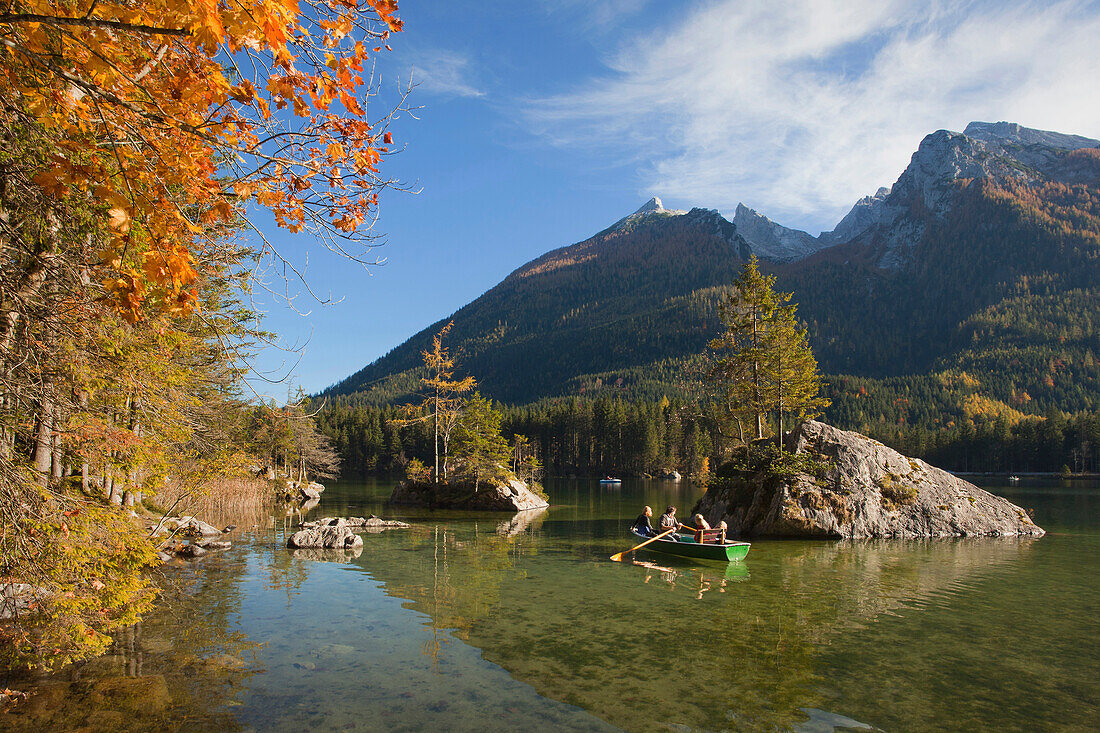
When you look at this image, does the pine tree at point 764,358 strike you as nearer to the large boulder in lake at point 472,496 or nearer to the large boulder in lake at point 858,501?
the large boulder in lake at point 858,501

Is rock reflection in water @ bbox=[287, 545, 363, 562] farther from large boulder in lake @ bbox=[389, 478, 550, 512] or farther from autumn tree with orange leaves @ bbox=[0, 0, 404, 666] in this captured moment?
large boulder in lake @ bbox=[389, 478, 550, 512]

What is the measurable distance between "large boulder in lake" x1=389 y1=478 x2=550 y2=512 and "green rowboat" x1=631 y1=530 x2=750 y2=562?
20.2m

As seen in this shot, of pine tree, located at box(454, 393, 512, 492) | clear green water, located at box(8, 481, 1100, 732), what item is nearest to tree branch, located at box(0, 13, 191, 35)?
clear green water, located at box(8, 481, 1100, 732)

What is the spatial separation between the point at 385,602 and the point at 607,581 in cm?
626

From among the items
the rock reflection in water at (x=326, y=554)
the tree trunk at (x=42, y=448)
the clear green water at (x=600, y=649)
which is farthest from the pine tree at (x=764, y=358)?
the tree trunk at (x=42, y=448)

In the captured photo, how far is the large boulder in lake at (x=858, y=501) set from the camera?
24938mm

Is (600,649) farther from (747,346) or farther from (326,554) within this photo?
(747,346)

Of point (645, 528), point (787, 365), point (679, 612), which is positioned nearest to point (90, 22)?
point (679, 612)

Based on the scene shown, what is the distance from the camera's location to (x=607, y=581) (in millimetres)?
16516

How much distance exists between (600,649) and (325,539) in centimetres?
1578

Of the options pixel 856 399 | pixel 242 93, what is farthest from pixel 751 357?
pixel 856 399

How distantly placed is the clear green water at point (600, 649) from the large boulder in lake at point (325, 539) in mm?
2699

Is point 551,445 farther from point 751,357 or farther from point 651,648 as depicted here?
point 651,648

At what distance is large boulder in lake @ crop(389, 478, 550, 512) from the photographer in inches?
1566
